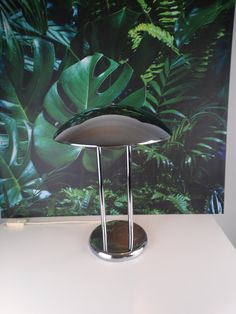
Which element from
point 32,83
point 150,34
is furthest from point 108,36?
point 32,83

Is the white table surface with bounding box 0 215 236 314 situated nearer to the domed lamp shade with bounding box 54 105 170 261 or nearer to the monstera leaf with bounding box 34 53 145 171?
the domed lamp shade with bounding box 54 105 170 261

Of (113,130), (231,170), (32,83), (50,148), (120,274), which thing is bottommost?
(120,274)

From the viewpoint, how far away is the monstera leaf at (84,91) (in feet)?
2.71

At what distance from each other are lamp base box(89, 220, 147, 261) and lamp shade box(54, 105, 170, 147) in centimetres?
33

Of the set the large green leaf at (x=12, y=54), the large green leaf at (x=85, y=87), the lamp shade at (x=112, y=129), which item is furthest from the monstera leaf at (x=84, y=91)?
the lamp shade at (x=112, y=129)

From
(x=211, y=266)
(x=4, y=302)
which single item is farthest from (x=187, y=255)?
(x=4, y=302)

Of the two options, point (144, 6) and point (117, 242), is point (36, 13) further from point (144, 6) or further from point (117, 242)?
point (117, 242)

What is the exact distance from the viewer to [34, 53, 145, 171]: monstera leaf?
2.71ft

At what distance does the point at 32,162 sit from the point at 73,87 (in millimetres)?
276

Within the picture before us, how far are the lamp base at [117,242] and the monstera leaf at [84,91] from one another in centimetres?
33

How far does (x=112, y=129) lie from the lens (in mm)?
589

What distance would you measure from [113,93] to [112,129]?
0.29m

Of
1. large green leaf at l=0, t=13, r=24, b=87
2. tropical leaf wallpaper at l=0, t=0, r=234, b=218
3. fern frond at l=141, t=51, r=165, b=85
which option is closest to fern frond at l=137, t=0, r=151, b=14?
tropical leaf wallpaper at l=0, t=0, r=234, b=218

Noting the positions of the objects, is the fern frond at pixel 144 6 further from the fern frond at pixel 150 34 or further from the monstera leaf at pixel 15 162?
the monstera leaf at pixel 15 162
